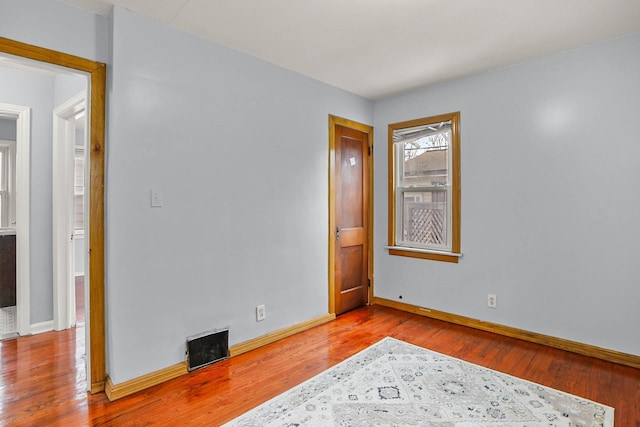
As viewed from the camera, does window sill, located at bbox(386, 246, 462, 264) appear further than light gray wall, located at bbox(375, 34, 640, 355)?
Yes

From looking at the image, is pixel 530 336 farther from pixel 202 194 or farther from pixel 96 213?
pixel 96 213

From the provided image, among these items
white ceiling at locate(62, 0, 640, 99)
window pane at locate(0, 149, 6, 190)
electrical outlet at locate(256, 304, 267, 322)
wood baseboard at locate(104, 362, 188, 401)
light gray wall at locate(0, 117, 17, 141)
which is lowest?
wood baseboard at locate(104, 362, 188, 401)

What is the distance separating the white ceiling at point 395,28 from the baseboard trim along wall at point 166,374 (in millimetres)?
2434

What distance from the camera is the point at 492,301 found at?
3361 mm

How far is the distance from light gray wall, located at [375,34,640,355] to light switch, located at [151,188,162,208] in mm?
2808

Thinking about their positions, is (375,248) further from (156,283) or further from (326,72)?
(156,283)

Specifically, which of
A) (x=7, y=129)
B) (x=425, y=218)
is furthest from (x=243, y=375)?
(x=7, y=129)

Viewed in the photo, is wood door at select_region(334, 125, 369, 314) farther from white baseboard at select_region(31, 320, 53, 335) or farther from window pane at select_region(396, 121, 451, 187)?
white baseboard at select_region(31, 320, 53, 335)

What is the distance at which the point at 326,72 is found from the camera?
3.36 metres

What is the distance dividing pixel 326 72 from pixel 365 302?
2.69 meters

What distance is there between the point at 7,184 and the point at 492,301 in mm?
5857

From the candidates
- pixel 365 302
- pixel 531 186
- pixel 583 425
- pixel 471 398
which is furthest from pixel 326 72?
pixel 583 425

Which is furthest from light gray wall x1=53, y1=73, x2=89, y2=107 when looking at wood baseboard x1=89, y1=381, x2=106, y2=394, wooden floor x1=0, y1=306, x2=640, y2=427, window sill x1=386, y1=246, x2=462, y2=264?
window sill x1=386, y1=246, x2=462, y2=264

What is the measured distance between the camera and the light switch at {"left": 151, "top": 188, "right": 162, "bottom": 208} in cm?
238
